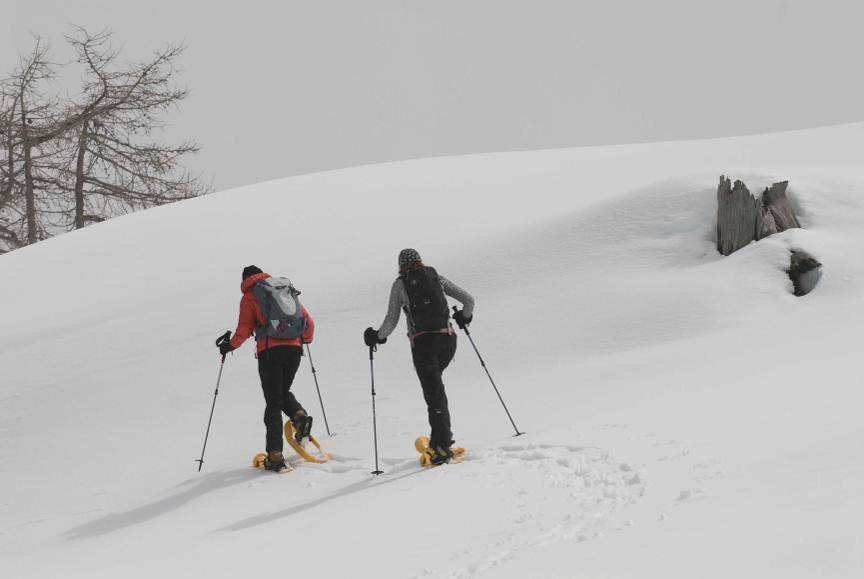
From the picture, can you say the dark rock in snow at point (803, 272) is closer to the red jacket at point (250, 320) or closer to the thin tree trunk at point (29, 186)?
the red jacket at point (250, 320)

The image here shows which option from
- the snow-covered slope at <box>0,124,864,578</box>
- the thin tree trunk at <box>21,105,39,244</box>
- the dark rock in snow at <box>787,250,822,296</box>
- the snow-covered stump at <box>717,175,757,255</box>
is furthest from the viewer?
the thin tree trunk at <box>21,105,39,244</box>

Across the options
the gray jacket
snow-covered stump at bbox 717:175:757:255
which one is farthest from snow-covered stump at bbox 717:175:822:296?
the gray jacket

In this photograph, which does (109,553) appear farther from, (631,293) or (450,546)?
(631,293)

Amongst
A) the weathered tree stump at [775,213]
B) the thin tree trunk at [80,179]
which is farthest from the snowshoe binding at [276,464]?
the thin tree trunk at [80,179]

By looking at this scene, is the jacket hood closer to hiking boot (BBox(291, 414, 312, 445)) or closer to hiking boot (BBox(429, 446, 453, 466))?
hiking boot (BBox(291, 414, 312, 445))

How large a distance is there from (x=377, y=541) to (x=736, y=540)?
2301mm

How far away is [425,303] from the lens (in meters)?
7.21

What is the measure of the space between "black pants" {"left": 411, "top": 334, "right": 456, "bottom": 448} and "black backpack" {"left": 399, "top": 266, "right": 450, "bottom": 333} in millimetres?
101

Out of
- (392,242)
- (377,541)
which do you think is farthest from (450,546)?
(392,242)

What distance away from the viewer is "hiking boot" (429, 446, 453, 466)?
703cm

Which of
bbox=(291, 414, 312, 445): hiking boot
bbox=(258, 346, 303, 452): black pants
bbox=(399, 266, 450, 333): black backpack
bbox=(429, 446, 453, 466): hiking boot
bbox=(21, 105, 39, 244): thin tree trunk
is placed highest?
bbox=(21, 105, 39, 244): thin tree trunk

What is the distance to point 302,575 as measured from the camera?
496 cm

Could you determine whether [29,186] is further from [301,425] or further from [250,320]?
[301,425]

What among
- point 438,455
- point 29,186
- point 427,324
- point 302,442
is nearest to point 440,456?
point 438,455
